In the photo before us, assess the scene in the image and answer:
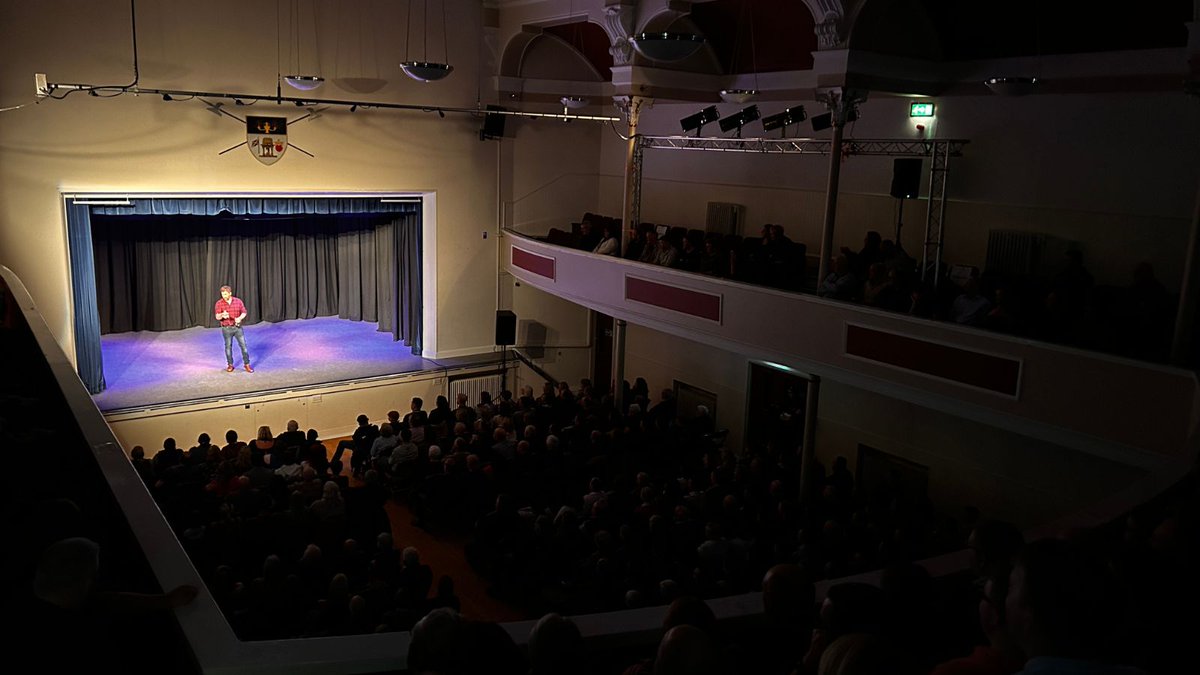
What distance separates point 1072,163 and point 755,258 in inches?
143

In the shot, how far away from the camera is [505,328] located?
1576 centimetres

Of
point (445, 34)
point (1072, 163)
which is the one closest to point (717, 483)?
point (1072, 163)

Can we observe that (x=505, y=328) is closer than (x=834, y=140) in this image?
No

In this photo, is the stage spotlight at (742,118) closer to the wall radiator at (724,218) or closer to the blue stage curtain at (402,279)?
the wall radiator at (724,218)

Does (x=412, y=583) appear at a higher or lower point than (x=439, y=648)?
lower

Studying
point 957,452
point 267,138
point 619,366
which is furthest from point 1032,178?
point 267,138

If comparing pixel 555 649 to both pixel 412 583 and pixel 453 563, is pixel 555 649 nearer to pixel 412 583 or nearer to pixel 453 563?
pixel 412 583

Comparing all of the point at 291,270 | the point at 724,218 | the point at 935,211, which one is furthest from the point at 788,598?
the point at 291,270

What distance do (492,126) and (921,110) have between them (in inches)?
275

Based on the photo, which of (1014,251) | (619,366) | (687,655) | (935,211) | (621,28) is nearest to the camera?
(687,655)

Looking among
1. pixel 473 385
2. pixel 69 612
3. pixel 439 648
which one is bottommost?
pixel 473 385

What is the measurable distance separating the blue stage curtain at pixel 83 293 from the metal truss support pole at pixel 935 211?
35.8 feet

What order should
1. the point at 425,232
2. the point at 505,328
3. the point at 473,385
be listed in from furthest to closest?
the point at 505,328 → the point at 473,385 → the point at 425,232

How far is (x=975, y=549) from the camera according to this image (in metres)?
3.38
